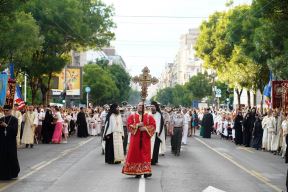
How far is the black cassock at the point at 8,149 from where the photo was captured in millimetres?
16500

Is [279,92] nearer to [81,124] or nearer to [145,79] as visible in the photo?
[81,124]

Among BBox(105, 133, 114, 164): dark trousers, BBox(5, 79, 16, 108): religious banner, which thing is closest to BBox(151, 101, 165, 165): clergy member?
BBox(105, 133, 114, 164): dark trousers

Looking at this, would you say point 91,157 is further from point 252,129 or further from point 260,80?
point 260,80

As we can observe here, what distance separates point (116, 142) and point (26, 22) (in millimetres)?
16391

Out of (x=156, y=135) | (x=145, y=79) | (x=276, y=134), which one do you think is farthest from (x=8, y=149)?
(x=276, y=134)

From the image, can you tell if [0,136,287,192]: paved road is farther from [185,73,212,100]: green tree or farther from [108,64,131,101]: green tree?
[108,64,131,101]: green tree

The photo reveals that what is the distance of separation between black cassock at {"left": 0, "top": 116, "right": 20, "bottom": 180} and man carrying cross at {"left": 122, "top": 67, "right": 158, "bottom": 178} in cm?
265

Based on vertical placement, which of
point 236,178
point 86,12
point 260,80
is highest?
point 86,12

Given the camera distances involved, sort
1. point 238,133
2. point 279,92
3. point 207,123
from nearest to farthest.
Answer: point 279,92
point 238,133
point 207,123

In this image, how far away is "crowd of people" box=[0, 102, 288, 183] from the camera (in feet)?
57.0

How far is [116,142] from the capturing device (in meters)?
21.7

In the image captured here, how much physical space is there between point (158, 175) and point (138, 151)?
1.09m

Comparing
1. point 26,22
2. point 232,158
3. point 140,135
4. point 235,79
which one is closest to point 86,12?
point 235,79

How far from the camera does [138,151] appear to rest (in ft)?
57.2
